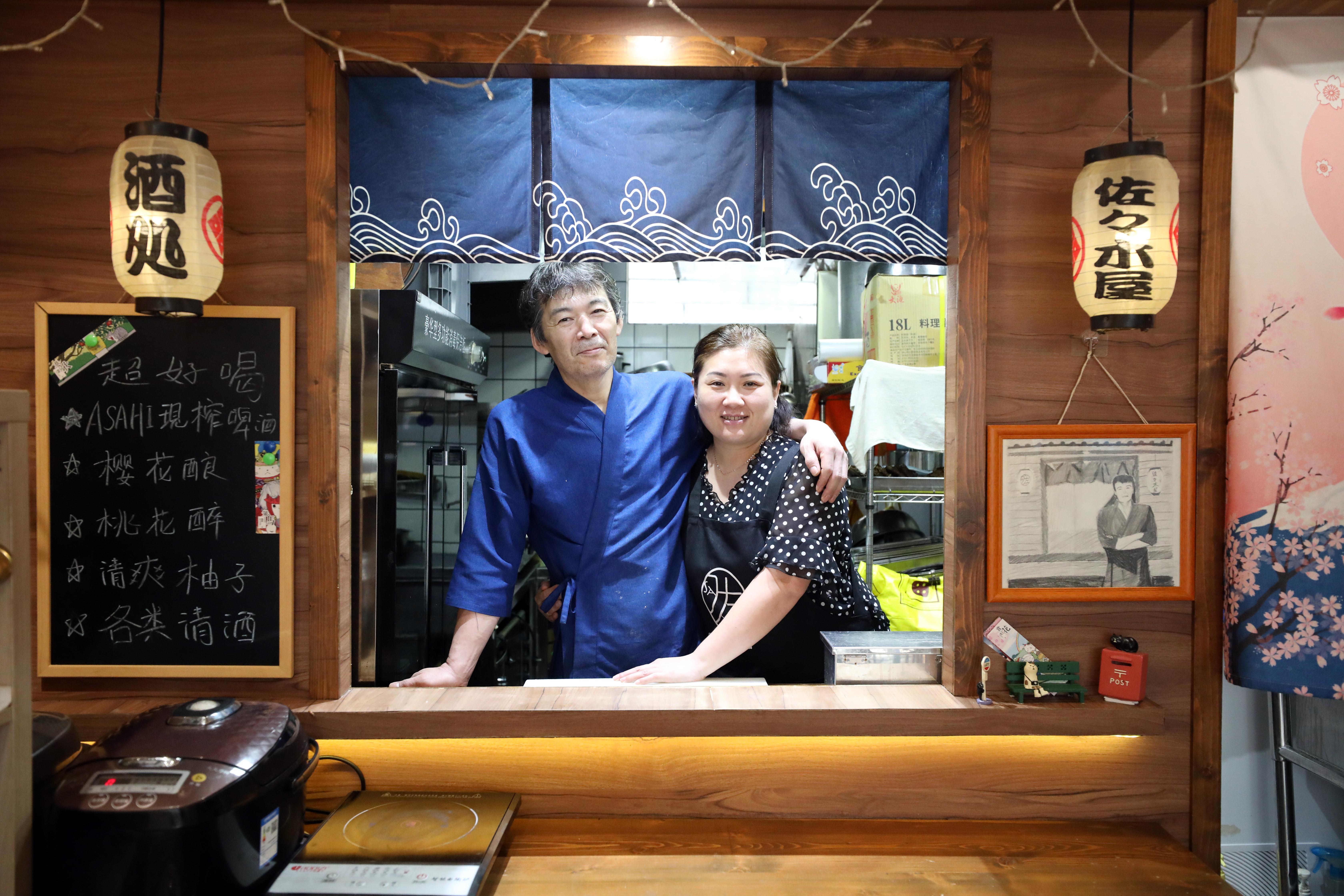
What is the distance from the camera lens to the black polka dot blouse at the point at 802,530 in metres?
2.54

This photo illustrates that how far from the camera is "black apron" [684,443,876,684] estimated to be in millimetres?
2814

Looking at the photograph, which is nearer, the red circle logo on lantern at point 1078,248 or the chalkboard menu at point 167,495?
the red circle logo on lantern at point 1078,248

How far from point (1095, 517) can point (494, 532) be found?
2073mm

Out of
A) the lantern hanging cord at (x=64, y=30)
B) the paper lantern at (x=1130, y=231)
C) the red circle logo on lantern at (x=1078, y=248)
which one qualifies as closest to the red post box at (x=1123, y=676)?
the paper lantern at (x=1130, y=231)

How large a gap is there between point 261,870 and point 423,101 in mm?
2243

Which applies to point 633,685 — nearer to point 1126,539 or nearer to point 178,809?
point 178,809

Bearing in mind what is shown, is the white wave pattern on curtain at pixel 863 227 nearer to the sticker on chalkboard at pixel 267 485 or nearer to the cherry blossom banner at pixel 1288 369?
the cherry blossom banner at pixel 1288 369

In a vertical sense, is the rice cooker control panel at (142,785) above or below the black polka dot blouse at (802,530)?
below

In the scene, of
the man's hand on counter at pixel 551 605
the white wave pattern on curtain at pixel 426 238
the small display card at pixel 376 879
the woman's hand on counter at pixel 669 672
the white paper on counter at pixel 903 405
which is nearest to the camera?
the small display card at pixel 376 879

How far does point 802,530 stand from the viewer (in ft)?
8.39

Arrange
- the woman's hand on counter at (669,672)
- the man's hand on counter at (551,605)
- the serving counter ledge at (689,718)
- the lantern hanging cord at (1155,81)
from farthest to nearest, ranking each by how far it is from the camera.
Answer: the man's hand on counter at (551,605) < the woman's hand on counter at (669,672) < the serving counter ledge at (689,718) < the lantern hanging cord at (1155,81)

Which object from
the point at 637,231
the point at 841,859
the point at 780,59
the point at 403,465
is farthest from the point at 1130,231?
the point at 403,465

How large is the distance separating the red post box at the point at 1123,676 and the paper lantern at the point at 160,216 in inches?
111

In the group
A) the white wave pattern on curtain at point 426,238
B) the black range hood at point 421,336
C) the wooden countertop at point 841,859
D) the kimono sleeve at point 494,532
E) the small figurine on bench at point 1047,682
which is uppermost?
the white wave pattern on curtain at point 426,238
